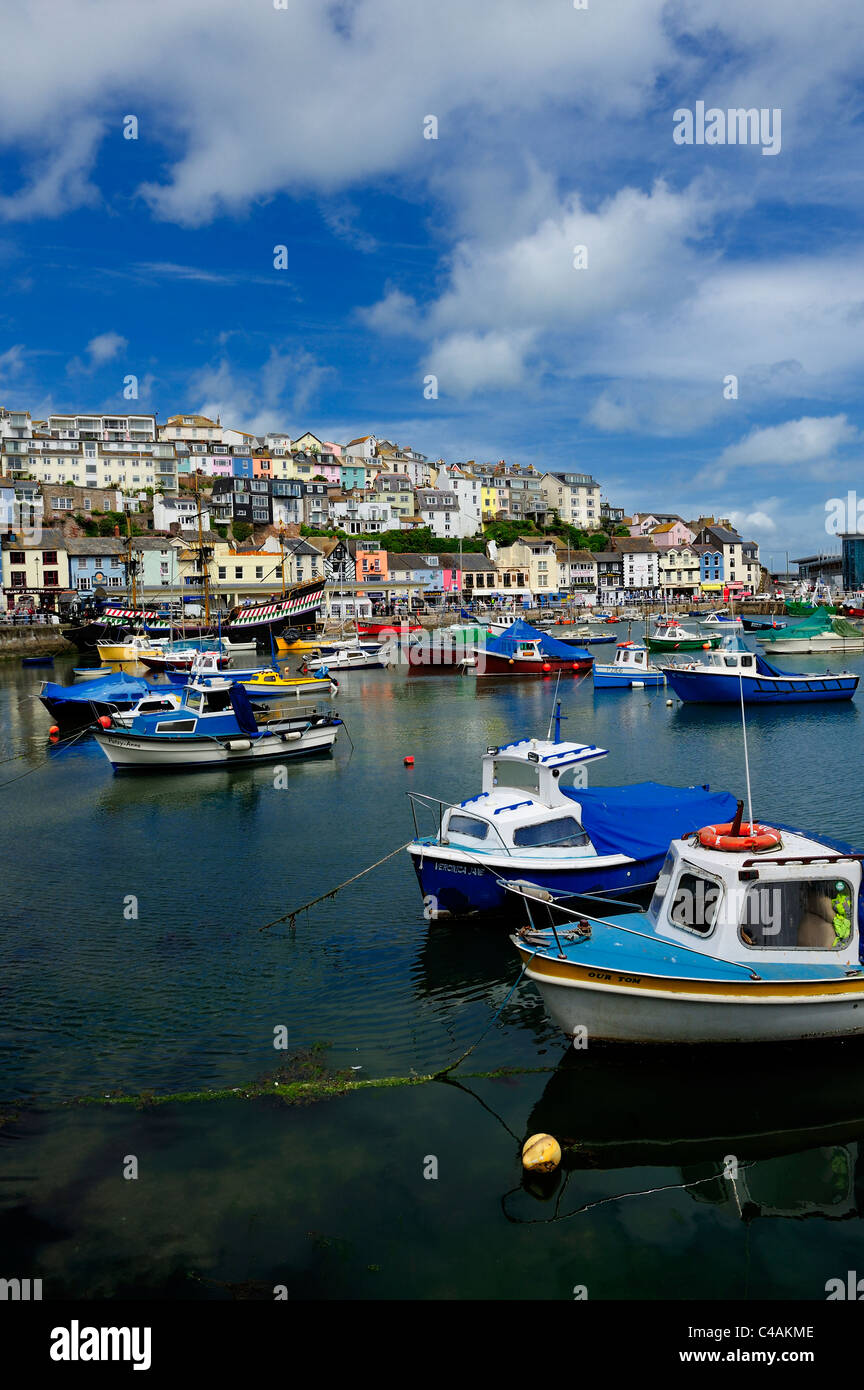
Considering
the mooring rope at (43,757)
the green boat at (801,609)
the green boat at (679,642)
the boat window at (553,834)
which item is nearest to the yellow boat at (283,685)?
the mooring rope at (43,757)

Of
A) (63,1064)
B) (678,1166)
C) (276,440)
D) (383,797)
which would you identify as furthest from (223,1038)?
(276,440)

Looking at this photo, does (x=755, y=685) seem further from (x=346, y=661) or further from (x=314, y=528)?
(x=314, y=528)

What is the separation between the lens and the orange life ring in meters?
11.3

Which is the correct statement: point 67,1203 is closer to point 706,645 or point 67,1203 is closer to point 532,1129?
point 532,1129

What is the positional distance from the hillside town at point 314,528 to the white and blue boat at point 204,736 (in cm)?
6489

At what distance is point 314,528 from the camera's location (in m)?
129

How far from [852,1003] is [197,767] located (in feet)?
80.0

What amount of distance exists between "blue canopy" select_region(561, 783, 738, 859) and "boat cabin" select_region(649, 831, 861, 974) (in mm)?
4285

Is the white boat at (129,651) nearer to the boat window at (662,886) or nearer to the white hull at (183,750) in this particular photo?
the white hull at (183,750)

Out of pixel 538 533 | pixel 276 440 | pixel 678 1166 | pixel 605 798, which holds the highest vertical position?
pixel 276 440

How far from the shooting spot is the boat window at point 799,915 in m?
11.0

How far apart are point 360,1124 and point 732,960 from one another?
4945 millimetres

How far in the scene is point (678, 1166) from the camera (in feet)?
31.7

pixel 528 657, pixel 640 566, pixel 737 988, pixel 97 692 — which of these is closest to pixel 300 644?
pixel 528 657
